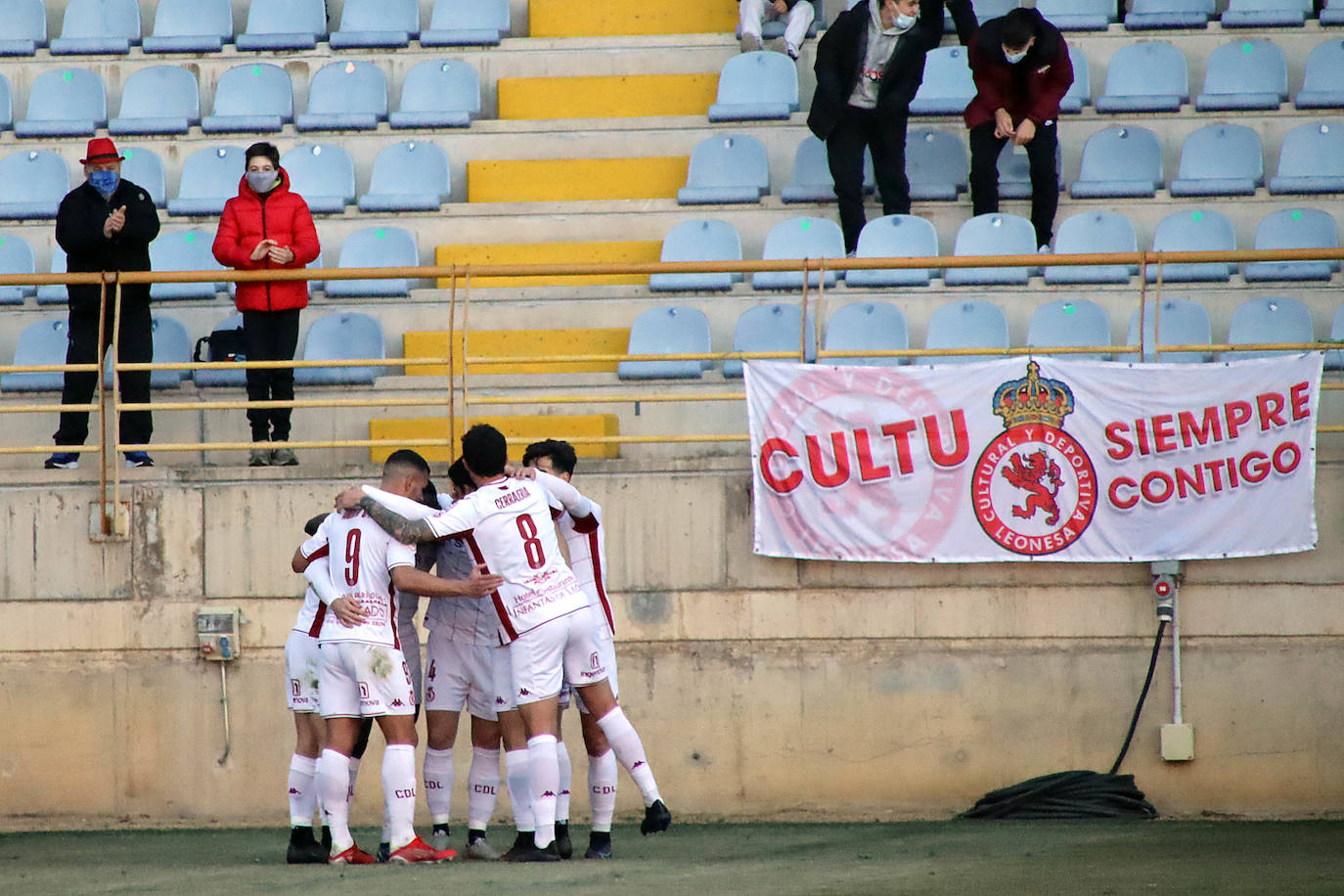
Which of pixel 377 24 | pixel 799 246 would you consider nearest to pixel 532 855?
pixel 799 246

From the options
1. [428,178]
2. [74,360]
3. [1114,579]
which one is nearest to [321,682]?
[74,360]

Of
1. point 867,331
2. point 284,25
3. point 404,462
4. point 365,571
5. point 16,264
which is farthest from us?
point 284,25

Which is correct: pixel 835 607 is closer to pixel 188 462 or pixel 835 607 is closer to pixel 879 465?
pixel 879 465

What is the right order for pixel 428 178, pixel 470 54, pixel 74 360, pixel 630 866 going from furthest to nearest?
pixel 470 54
pixel 428 178
pixel 74 360
pixel 630 866

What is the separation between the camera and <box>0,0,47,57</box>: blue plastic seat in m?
14.7

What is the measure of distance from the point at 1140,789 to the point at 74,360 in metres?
6.88

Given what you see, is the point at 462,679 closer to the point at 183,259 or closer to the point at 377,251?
the point at 377,251

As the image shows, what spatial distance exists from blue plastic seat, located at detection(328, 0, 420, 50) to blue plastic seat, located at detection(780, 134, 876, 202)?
12.2ft

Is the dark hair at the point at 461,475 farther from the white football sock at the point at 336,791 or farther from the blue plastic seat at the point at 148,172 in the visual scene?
the blue plastic seat at the point at 148,172

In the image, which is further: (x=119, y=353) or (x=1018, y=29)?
(x=1018, y=29)

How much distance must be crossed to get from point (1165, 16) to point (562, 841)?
923 centimetres

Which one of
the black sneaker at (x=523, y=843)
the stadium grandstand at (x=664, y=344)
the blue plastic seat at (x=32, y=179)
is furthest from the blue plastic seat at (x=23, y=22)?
the black sneaker at (x=523, y=843)

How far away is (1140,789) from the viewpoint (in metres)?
9.66

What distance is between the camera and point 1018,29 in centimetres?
1172
